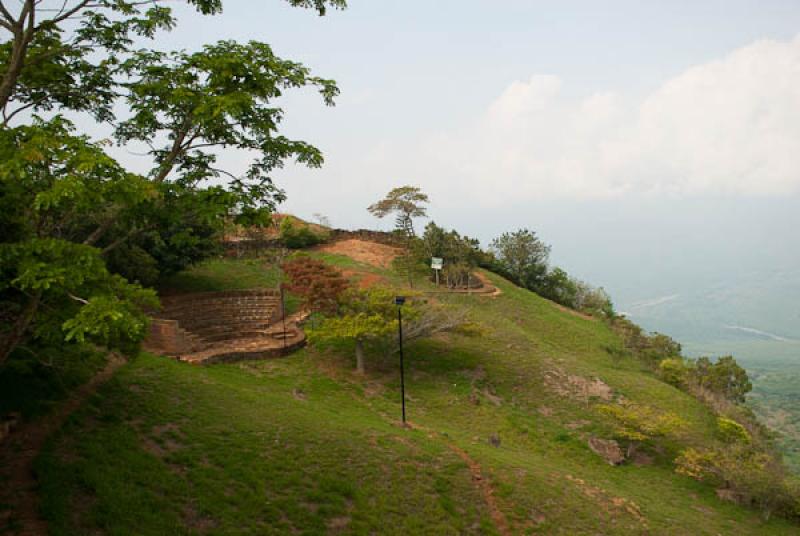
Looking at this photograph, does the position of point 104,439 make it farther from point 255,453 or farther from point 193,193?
point 193,193

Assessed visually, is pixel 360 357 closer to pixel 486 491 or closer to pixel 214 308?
pixel 214 308

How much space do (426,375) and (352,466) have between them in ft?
38.2

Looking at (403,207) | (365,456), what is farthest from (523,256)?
(365,456)

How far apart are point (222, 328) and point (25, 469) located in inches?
704

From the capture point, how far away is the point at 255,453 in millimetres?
13562

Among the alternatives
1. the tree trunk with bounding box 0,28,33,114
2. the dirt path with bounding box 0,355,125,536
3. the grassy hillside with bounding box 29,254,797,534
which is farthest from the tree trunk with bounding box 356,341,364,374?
the tree trunk with bounding box 0,28,33,114

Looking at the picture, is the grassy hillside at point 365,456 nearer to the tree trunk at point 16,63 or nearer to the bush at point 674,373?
the bush at point 674,373

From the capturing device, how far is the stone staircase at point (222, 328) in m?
22.4

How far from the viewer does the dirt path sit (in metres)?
8.66

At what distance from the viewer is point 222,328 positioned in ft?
91.2

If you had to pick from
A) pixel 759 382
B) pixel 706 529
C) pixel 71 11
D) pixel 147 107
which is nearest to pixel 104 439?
pixel 147 107

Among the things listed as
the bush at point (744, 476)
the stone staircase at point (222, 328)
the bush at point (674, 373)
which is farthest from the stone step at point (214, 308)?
the bush at point (674, 373)

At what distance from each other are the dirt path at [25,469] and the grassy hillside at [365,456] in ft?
0.80

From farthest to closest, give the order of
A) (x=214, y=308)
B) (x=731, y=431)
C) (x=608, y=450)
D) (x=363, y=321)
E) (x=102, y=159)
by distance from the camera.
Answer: (x=214, y=308) < (x=731, y=431) < (x=363, y=321) < (x=608, y=450) < (x=102, y=159)
